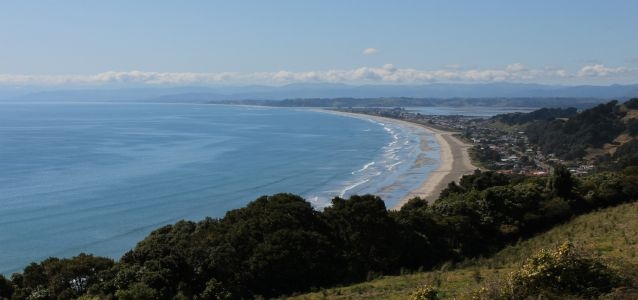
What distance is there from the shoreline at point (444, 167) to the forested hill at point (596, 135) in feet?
46.4

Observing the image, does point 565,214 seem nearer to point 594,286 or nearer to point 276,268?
point 276,268

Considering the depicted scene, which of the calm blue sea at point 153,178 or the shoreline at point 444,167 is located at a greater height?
the calm blue sea at point 153,178

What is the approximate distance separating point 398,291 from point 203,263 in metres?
7.05

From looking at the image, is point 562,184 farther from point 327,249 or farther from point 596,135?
point 596,135

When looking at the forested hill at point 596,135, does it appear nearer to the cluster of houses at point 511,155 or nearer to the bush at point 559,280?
the cluster of houses at point 511,155

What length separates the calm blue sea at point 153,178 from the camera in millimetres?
43188

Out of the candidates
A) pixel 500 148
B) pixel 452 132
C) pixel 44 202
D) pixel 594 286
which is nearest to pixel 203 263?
pixel 594 286

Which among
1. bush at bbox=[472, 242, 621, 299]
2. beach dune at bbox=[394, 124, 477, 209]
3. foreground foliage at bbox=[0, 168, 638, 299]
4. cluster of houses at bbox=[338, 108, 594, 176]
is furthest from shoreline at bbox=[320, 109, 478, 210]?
bush at bbox=[472, 242, 621, 299]

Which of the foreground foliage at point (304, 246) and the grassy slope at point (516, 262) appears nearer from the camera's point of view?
the grassy slope at point (516, 262)

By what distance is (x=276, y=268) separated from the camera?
19.1m

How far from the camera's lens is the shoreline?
54.8 metres

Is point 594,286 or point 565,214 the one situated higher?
point 594,286

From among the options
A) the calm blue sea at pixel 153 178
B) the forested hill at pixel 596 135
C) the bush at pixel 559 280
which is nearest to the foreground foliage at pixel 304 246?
the bush at pixel 559 280

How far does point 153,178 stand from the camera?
218 ft
